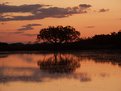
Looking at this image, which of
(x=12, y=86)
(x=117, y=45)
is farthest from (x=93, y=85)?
(x=117, y=45)

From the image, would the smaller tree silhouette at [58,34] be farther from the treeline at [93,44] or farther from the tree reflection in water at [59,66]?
the tree reflection in water at [59,66]

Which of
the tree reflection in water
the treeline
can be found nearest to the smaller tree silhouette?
the treeline

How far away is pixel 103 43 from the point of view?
6172cm

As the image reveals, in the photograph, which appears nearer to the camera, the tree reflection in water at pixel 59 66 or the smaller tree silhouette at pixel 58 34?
the tree reflection in water at pixel 59 66

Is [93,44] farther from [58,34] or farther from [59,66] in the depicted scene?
[59,66]

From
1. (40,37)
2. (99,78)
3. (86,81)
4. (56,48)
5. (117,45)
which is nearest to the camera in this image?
(86,81)

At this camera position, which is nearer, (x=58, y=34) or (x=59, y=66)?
(x=59, y=66)

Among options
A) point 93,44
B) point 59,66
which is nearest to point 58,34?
point 93,44

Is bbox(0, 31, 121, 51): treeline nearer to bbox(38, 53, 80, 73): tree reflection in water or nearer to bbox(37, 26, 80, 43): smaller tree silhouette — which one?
bbox(37, 26, 80, 43): smaller tree silhouette

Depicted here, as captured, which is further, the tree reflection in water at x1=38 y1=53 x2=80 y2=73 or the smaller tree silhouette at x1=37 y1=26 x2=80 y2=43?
the smaller tree silhouette at x1=37 y1=26 x2=80 y2=43

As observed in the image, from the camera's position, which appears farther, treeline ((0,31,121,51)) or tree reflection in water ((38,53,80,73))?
treeline ((0,31,121,51))

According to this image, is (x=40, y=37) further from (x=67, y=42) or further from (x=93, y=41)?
(x=93, y=41)

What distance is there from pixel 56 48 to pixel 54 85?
1945 inches

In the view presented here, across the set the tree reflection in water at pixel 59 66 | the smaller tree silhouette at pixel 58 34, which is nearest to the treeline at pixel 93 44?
the smaller tree silhouette at pixel 58 34
